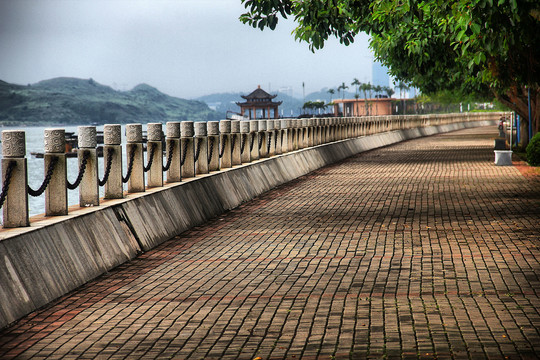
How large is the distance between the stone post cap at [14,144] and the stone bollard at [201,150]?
7.63m

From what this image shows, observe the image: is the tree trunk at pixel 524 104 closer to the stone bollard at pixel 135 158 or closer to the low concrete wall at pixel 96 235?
A: the low concrete wall at pixel 96 235

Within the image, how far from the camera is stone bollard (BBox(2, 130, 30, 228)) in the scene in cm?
879

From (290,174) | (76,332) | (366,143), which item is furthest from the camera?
(366,143)

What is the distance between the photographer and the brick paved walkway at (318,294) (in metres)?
6.65

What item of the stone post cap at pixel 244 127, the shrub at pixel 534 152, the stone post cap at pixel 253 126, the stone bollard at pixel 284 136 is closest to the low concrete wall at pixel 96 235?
the stone post cap at pixel 244 127

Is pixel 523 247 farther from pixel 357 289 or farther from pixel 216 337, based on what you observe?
pixel 216 337

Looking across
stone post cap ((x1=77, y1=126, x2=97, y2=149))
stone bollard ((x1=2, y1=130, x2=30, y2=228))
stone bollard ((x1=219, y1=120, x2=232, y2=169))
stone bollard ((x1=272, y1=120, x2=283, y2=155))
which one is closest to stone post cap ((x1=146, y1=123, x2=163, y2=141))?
stone post cap ((x1=77, y1=126, x2=97, y2=149))

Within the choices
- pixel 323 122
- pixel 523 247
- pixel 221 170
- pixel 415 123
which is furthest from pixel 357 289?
pixel 415 123

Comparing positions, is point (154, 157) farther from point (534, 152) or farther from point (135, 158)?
point (534, 152)

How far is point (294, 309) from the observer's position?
7.84 metres

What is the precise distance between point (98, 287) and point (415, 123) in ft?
228

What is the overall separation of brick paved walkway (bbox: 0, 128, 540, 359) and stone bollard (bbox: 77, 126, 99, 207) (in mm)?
977

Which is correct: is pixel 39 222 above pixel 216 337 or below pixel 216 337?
above

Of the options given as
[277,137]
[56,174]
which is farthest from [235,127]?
[56,174]
